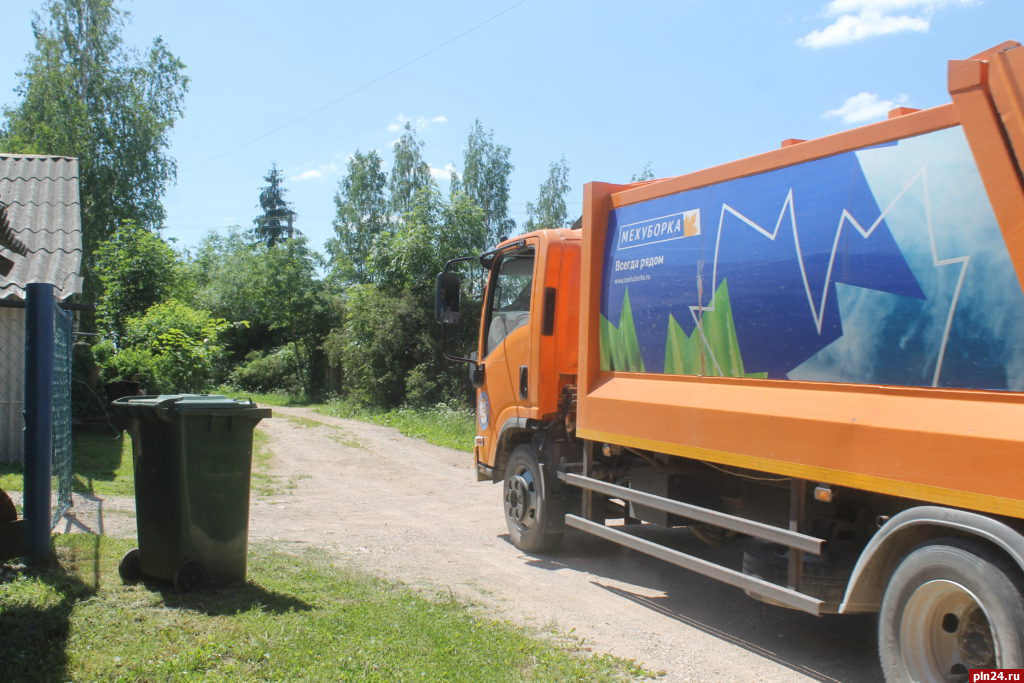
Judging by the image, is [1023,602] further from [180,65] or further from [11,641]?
[180,65]

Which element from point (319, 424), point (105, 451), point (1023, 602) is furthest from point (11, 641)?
point (319, 424)

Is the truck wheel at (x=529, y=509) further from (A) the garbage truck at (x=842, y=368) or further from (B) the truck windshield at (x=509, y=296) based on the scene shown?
(B) the truck windshield at (x=509, y=296)

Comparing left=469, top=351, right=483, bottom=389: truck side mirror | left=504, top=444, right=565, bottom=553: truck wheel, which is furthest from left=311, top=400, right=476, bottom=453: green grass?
left=504, top=444, right=565, bottom=553: truck wheel

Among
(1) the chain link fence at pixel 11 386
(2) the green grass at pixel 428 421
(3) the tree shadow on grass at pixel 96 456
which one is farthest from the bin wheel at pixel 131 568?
(2) the green grass at pixel 428 421

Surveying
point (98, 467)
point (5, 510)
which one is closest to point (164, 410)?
point (5, 510)

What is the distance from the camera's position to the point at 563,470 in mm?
6789

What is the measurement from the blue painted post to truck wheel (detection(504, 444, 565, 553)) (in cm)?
378

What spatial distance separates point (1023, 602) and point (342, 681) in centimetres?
303

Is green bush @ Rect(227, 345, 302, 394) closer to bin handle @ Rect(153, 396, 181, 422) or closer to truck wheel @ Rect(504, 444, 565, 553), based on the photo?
truck wheel @ Rect(504, 444, 565, 553)

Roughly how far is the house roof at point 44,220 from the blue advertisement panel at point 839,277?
8.74 metres

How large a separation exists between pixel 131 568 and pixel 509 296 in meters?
4.03

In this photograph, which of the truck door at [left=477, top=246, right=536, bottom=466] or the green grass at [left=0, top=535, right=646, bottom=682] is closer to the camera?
the green grass at [left=0, top=535, right=646, bottom=682]

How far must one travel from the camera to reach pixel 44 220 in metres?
13.2

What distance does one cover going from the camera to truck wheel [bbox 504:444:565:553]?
276 inches
